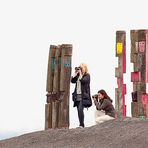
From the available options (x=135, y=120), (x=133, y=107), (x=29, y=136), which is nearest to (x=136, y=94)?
(x=133, y=107)

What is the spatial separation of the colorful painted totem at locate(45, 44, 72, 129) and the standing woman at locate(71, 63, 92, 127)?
931 millimetres

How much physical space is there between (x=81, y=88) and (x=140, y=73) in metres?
2.44

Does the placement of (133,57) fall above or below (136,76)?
above

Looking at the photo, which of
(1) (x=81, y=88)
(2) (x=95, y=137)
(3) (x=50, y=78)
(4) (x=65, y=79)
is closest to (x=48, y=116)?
(3) (x=50, y=78)

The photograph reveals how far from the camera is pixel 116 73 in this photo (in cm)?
1761

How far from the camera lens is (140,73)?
17344 mm

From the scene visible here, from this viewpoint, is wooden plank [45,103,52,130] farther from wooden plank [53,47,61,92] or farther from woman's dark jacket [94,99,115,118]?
woman's dark jacket [94,99,115,118]

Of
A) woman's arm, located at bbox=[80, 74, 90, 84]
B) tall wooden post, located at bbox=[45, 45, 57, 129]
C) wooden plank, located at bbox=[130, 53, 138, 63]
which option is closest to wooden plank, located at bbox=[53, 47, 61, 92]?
tall wooden post, located at bbox=[45, 45, 57, 129]

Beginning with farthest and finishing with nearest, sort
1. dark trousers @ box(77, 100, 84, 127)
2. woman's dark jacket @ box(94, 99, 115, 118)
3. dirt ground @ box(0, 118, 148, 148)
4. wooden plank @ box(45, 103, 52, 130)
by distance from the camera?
wooden plank @ box(45, 103, 52, 130) → dark trousers @ box(77, 100, 84, 127) → woman's dark jacket @ box(94, 99, 115, 118) → dirt ground @ box(0, 118, 148, 148)

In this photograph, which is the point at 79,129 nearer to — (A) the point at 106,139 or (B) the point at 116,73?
(A) the point at 106,139

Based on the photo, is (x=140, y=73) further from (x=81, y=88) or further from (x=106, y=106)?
(x=81, y=88)

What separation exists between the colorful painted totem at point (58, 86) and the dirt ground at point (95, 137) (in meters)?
1.38

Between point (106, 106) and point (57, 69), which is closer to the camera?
point (106, 106)

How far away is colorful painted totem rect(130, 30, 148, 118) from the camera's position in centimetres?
1733
